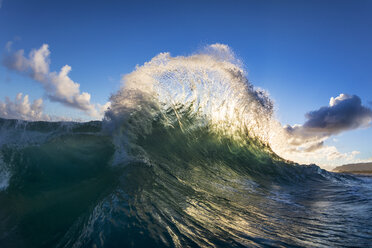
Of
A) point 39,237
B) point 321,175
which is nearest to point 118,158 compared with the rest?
point 39,237

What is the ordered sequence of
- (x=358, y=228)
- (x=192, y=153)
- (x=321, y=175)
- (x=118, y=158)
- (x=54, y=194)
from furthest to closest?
(x=321, y=175)
(x=192, y=153)
(x=118, y=158)
(x=54, y=194)
(x=358, y=228)

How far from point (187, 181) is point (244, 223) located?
2.46 metres

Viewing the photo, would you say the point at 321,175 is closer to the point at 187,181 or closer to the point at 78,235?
the point at 187,181

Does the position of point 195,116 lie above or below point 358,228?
above

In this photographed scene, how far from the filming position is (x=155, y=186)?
14.3ft

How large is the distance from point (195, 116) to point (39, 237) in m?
8.47

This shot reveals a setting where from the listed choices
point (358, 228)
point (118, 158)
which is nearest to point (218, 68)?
point (118, 158)

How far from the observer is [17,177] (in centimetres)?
469

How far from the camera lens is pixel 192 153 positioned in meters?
8.49

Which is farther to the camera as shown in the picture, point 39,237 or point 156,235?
point 39,237

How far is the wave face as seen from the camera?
274 cm

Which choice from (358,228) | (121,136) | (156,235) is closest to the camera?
(156,235)

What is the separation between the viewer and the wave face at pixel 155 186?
274 centimetres

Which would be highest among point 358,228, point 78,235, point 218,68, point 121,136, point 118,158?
point 218,68
